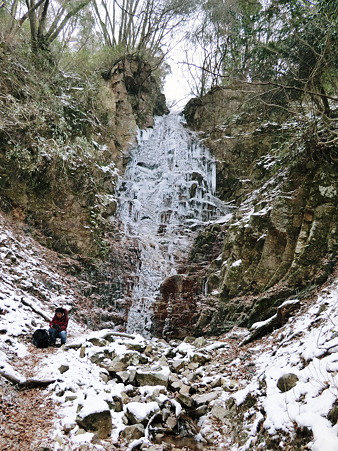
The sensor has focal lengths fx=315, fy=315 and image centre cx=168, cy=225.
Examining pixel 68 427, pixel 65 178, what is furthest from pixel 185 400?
pixel 65 178

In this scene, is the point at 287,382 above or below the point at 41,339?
above

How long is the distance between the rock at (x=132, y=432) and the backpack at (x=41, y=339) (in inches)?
97.9

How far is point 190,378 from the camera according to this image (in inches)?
219

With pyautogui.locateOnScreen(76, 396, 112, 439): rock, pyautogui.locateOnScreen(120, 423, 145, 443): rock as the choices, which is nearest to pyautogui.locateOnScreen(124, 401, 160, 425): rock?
pyautogui.locateOnScreen(120, 423, 145, 443): rock

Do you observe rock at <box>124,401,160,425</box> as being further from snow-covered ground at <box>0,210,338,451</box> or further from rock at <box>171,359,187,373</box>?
rock at <box>171,359,187,373</box>

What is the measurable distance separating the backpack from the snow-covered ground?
0.12 meters

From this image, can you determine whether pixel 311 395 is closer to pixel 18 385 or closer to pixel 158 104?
pixel 18 385

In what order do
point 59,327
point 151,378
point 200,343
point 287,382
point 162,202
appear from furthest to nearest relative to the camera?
point 162,202, point 200,343, point 59,327, point 151,378, point 287,382

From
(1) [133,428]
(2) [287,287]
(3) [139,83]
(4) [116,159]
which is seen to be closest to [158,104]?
(3) [139,83]

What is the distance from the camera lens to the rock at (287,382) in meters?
3.40

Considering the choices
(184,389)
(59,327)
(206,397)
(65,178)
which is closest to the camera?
(206,397)

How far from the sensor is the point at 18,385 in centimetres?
412

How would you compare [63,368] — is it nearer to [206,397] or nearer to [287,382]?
[206,397]

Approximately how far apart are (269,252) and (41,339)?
228 inches
